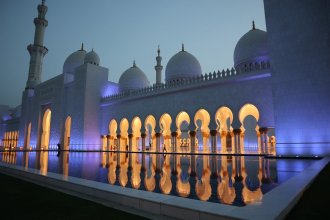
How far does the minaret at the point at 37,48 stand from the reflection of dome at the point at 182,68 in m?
12.0

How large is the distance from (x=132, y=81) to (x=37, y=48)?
9.03 metres

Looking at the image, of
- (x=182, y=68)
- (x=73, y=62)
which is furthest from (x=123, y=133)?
(x=73, y=62)

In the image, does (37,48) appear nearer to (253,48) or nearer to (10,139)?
(10,139)

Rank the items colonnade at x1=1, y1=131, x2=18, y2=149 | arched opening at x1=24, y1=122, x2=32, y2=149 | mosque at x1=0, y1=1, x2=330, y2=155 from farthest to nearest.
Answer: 1. colonnade at x1=1, y1=131, x2=18, y2=149
2. arched opening at x1=24, y1=122, x2=32, y2=149
3. mosque at x1=0, y1=1, x2=330, y2=155

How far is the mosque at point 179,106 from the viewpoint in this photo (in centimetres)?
802

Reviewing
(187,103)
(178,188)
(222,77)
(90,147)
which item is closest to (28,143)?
(90,147)

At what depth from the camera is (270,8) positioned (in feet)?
27.7

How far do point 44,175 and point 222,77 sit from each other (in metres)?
8.96

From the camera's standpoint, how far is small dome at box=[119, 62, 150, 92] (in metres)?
18.0

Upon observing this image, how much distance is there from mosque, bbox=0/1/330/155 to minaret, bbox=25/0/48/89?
0.08m

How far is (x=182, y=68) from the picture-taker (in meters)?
15.2

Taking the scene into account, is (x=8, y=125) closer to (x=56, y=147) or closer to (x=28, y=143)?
(x=28, y=143)

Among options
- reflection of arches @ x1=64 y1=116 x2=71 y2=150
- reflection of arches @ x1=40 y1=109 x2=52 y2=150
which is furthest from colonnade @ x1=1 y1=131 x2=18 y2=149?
reflection of arches @ x1=64 y1=116 x2=71 y2=150

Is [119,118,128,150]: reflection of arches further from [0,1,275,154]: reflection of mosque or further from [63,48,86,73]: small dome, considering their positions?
[63,48,86,73]: small dome
